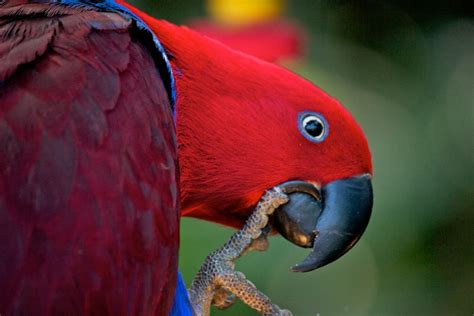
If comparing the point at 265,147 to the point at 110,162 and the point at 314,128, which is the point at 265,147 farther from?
the point at 110,162

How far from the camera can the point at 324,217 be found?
117 cm

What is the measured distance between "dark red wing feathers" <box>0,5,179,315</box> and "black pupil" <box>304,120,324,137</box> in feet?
0.98

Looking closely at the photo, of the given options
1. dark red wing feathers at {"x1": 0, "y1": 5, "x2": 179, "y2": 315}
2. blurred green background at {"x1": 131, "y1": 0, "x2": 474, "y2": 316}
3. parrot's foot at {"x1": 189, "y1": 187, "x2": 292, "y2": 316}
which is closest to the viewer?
dark red wing feathers at {"x1": 0, "y1": 5, "x2": 179, "y2": 315}

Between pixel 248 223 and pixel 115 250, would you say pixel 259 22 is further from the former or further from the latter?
pixel 115 250

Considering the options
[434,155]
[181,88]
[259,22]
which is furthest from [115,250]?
[434,155]

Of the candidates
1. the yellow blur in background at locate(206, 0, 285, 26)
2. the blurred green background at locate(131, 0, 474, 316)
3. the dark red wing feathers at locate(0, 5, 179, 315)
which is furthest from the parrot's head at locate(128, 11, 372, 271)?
the yellow blur in background at locate(206, 0, 285, 26)

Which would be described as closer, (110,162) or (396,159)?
(110,162)

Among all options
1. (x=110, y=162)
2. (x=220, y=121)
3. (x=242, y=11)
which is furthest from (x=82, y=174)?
(x=242, y=11)

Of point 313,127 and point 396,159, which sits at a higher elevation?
point 313,127

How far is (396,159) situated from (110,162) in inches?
56.7

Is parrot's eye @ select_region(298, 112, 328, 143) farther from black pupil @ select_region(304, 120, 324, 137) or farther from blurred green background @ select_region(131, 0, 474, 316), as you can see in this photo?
blurred green background @ select_region(131, 0, 474, 316)

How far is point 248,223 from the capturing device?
118 centimetres

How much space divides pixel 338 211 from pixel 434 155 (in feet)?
3.78

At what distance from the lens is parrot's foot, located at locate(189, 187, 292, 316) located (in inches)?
45.1
